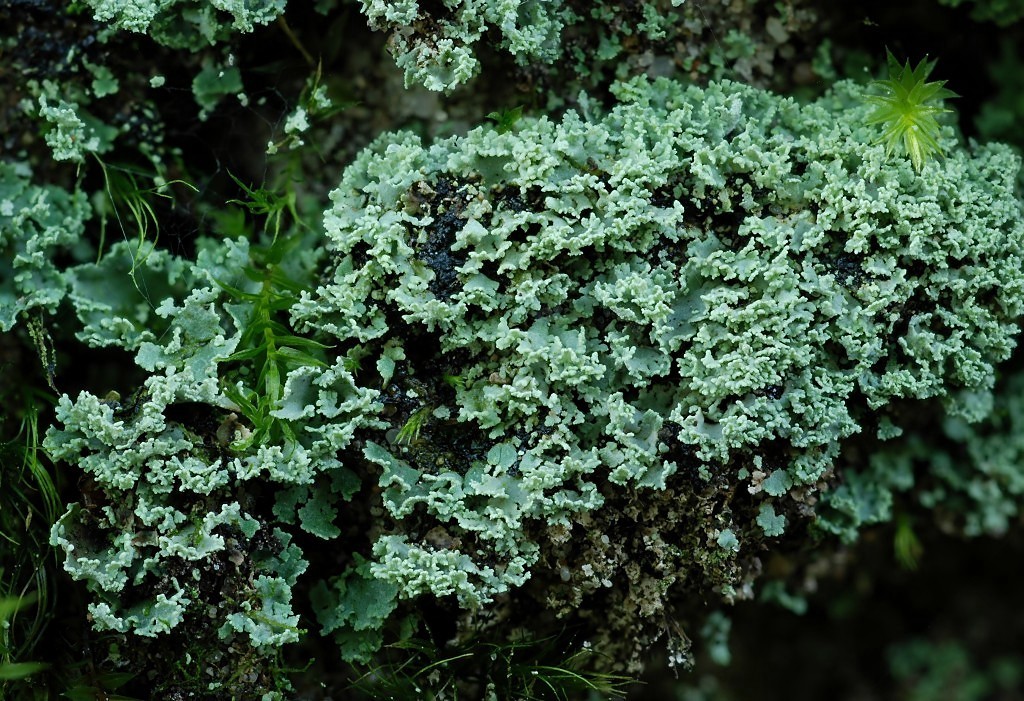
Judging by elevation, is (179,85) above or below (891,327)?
above

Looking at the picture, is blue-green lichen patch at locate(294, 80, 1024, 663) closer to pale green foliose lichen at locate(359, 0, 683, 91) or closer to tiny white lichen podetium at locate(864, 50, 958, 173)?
tiny white lichen podetium at locate(864, 50, 958, 173)

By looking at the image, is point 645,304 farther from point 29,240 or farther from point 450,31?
point 29,240

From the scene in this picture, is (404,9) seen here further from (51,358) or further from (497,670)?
(497,670)

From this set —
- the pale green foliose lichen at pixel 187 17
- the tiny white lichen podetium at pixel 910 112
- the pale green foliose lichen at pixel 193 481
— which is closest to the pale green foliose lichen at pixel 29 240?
the pale green foliose lichen at pixel 193 481

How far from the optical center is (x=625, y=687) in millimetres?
2359

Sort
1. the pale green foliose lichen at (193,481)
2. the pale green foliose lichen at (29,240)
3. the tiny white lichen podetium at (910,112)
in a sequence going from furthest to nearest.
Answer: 1. the pale green foliose lichen at (29,240)
2. the tiny white lichen podetium at (910,112)
3. the pale green foliose lichen at (193,481)

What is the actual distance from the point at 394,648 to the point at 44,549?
896 millimetres

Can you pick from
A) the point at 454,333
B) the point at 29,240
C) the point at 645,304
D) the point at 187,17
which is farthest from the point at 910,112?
the point at 29,240

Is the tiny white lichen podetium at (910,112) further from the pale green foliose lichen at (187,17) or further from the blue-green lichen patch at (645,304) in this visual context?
the pale green foliose lichen at (187,17)

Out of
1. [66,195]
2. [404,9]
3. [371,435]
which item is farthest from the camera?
[66,195]

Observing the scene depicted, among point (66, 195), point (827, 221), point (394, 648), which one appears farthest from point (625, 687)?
point (66, 195)

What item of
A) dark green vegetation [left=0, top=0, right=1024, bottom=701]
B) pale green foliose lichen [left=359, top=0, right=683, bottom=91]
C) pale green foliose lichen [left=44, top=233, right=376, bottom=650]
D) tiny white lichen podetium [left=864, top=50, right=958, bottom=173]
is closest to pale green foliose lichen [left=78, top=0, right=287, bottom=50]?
dark green vegetation [left=0, top=0, right=1024, bottom=701]

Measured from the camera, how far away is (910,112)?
2.09 metres

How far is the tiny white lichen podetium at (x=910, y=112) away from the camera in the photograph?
206 centimetres
